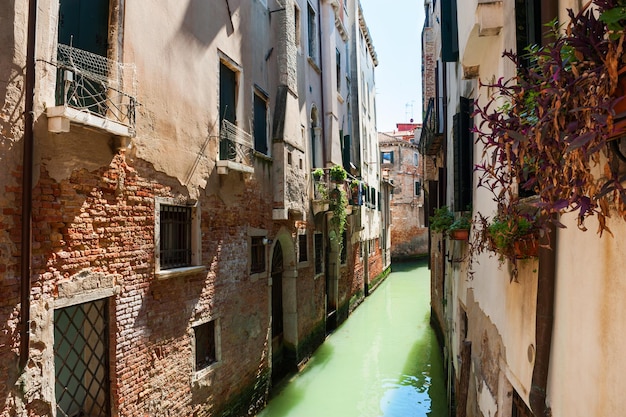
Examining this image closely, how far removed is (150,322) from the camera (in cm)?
562

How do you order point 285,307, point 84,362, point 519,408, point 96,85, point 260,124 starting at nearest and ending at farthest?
point 519,408, point 84,362, point 96,85, point 260,124, point 285,307

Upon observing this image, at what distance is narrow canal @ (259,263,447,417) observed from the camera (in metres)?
8.66

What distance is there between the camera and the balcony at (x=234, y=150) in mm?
7137

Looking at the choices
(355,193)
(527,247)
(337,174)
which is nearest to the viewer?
(527,247)

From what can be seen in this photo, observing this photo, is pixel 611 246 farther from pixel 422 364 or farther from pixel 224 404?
pixel 422 364

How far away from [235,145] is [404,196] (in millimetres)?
30542

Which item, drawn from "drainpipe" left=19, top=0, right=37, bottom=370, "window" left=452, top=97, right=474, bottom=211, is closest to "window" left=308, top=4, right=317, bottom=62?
"window" left=452, top=97, right=474, bottom=211

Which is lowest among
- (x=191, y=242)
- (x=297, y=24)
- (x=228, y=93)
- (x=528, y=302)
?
(x=528, y=302)

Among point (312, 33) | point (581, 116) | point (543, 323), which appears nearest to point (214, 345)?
point (543, 323)

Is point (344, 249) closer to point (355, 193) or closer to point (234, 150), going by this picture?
point (355, 193)

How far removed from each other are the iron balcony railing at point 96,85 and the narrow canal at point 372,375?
5653 mm

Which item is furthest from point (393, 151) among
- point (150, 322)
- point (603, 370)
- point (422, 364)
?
point (603, 370)

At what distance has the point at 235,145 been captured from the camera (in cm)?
763

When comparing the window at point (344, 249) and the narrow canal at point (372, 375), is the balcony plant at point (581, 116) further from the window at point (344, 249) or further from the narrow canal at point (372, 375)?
the window at point (344, 249)
